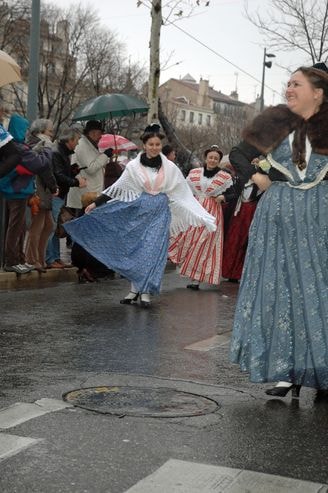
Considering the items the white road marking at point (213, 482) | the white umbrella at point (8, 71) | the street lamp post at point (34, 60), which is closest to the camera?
the white road marking at point (213, 482)

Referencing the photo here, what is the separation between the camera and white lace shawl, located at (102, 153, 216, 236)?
9.84m

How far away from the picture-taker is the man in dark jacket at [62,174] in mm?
11836

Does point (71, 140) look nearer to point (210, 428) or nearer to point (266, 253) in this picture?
point (266, 253)

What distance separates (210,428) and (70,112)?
35.0 metres

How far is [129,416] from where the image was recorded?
4801mm

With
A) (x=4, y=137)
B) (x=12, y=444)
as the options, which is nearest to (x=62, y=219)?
(x=4, y=137)

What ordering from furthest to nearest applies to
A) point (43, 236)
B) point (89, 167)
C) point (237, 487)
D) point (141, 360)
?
point (89, 167) → point (43, 236) → point (141, 360) → point (237, 487)

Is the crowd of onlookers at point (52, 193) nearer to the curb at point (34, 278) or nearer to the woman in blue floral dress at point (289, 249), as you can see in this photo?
the curb at point (34, 278)

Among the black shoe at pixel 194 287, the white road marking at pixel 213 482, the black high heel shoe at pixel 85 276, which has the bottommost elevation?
the black shoe at pixel 194 287

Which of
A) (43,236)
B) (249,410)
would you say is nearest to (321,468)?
(249,410)

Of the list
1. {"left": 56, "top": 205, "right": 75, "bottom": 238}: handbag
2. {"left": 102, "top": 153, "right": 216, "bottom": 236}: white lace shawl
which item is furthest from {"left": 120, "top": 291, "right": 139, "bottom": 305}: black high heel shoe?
{"left": 56, "top": 205, "right": 75, "bottom": 238}: handbag

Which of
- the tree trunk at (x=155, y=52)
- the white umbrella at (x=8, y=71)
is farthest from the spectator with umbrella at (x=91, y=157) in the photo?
the tree trunk at (x=155, y=52)

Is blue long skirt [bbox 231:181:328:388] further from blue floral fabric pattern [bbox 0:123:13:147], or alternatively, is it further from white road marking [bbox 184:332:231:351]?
blue floral fabric pattern [bbox 0:123:13:147]

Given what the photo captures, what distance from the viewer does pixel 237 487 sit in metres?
3.72
